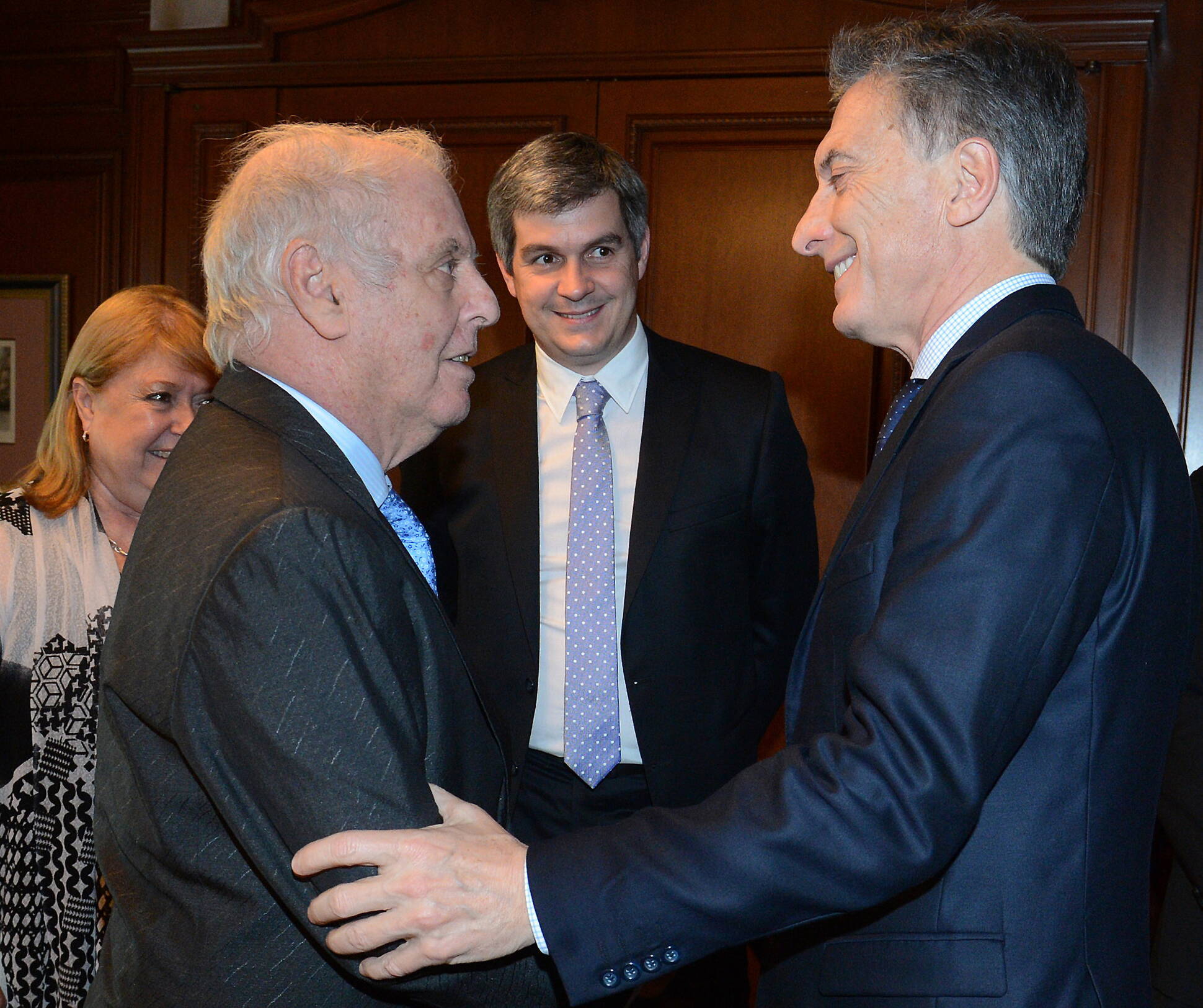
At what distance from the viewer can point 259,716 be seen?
3.78 feet

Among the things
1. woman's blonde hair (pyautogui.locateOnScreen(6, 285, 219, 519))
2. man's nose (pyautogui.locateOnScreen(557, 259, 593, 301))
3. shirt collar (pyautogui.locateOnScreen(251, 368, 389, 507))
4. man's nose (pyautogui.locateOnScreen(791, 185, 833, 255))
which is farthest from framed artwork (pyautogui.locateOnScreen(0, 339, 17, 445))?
man's nose (pyautogui.locateOnScreen(791, 185, 833, 255))

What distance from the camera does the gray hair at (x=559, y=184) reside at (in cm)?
273

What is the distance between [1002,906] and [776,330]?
107 inches

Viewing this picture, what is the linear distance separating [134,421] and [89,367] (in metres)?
0.16

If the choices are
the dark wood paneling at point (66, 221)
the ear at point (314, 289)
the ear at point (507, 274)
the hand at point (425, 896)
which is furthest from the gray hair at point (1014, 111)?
the dark wood paneling at point (66, 221)

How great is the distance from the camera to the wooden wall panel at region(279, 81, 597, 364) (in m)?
3.84

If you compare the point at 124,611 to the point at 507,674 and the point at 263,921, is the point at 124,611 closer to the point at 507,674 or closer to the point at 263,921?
the point at 263,921

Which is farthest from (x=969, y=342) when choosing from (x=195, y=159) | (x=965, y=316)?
(x=195, y=159)

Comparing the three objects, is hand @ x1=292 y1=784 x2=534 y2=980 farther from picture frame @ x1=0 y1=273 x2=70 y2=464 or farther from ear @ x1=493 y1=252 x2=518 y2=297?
picture frame @ x1=0 y1=273 x2=70 y2=464

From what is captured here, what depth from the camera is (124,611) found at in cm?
131

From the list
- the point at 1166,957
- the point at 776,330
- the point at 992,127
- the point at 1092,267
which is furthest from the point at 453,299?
the point at 1092,267

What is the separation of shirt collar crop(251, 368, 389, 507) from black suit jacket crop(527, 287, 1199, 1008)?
22.9 inches

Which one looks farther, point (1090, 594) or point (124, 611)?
point (124, 611)

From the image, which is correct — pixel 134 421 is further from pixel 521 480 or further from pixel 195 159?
pixel 195 159
